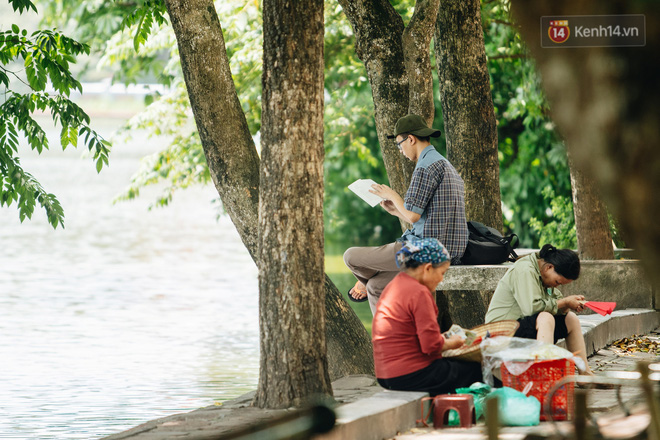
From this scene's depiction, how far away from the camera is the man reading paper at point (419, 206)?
7.32 meters

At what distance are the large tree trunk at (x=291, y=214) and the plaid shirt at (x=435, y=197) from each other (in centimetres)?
143

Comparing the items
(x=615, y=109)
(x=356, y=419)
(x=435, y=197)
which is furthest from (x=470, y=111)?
(x=615, y=109)

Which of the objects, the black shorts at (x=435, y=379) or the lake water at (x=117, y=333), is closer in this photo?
the black shorts at (x=435, y=379)

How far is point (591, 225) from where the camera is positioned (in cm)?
1206

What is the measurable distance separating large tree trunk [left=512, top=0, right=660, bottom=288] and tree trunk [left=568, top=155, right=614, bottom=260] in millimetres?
9413

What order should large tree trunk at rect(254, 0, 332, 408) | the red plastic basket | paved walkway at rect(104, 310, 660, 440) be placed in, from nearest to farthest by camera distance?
paved walkway at rect(104, 310, 660, 440) → large tree trunk at rect(254, 0, 332, 408) → the red plastic basket

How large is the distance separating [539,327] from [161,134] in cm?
1289

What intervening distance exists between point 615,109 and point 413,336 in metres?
3.62

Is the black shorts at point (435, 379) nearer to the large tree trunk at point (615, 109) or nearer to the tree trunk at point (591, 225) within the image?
the large tree trunk at point (615, 109)

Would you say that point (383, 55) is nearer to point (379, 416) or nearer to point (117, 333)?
point (379, 416)

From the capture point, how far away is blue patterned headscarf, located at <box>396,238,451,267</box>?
6.10 meters

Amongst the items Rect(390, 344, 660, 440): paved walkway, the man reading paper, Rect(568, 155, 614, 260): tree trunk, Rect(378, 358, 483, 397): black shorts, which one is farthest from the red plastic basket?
Rect(568, 155, 614, 260): tree trunk

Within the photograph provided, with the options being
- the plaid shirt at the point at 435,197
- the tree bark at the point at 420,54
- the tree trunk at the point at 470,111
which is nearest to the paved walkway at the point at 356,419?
the plaid shirt at the point at 435,197

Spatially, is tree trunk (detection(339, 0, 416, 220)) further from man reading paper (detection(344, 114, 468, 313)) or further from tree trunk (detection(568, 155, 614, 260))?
tree trunk (detection(568, 155, 614, 260))
